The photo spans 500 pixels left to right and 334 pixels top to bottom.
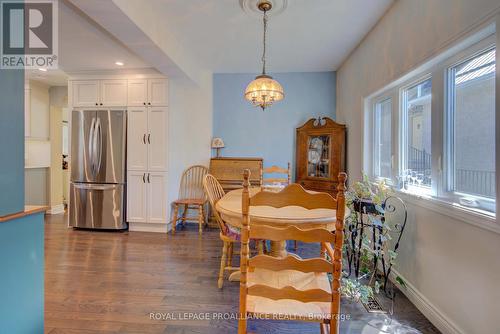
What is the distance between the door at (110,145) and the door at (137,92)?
21 cm

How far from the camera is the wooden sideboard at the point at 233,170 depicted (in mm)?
3945

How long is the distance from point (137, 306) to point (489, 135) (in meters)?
2.66

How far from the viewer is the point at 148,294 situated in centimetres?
210

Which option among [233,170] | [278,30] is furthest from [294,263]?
[233,170]

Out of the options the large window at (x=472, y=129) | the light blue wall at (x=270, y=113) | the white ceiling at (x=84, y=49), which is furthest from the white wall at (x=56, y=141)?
the large window at (x=472, y=129)

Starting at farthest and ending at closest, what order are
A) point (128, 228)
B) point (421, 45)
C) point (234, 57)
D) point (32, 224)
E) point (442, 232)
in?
point (128, 228)
point (234, 57)
point (421, 45)
point (442, 232)
point (32, 224)

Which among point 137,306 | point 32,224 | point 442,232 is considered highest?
point 32,224

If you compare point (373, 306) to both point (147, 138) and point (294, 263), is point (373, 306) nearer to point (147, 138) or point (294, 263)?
point (294, 263)

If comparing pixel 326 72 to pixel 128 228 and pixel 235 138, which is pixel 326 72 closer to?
pixel 235 138

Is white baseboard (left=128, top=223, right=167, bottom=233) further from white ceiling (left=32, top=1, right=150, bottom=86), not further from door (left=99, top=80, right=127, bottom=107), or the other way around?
white ceiling (left=32, top=1, right=150, bottom=86)

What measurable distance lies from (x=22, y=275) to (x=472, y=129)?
2768 millimetres

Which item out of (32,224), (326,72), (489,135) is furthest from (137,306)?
(326,72)

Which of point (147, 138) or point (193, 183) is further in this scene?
point (193, 183)

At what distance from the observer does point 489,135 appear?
1435 millimetres
